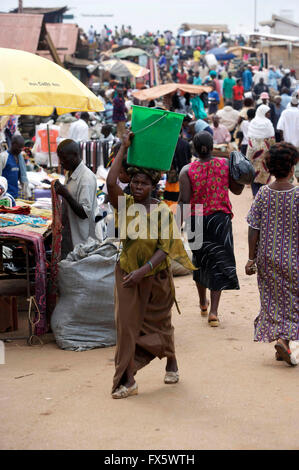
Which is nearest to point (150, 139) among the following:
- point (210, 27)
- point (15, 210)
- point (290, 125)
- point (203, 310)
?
point (15, 210)

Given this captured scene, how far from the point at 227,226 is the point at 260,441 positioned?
294 centimetres

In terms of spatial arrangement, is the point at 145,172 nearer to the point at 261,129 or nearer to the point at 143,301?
the point at 143,301

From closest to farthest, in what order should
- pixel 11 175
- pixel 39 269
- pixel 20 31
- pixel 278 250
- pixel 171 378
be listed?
pixel 171 378, pixel 278 250, pixel 39 269, pixel 11 175, pixel 20 31

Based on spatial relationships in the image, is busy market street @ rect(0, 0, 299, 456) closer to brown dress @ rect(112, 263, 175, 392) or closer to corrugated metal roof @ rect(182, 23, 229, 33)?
brown dress @ rect(112, 263, 175, 392)

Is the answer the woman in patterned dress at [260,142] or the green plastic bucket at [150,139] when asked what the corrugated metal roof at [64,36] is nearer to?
the woman in patterned dress at [260,142]

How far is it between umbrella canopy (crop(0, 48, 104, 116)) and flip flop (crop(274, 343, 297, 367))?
272cm

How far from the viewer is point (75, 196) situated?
643cm

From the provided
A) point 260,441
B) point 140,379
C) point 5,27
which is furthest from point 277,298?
point 5,27

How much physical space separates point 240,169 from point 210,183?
303 millimetres

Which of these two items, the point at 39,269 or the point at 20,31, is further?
the point at 20,31

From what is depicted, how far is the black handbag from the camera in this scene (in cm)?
636

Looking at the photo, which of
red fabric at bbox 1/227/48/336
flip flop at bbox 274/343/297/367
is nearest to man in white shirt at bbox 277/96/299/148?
red fabric at bbox 1/227/48/336
